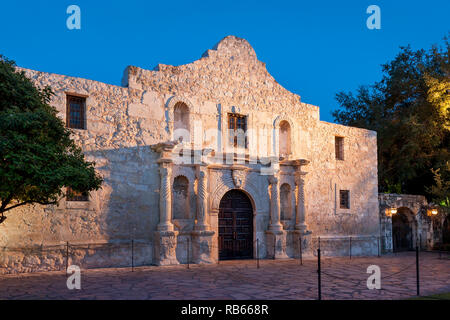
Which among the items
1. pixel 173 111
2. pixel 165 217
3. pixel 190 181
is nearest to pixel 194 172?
pixel 190 181

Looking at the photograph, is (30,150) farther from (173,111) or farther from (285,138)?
(285,138)

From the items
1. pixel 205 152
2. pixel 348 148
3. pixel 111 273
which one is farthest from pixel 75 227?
pixel 348 148

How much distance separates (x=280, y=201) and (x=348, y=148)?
4985mm

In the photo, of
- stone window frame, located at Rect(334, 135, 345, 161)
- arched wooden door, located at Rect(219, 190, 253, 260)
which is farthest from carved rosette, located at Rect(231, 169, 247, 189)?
stone window frame, located at Rect(334, 135, 345, 161)

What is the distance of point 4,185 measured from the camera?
858 centimetres

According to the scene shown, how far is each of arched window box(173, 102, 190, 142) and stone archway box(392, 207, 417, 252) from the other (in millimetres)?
13768

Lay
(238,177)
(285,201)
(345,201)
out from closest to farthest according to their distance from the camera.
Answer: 1. (238,177)
2. (285,201)
3. (345,201)

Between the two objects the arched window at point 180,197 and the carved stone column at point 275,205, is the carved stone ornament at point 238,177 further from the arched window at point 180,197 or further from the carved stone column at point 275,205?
the arched window at point 180,197

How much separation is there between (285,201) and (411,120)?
1142cm

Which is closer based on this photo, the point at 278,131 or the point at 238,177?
the point at 238,177

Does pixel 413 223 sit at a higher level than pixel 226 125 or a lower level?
lower

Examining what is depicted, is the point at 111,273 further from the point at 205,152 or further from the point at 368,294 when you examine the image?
the point at 368,294

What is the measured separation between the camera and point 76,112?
14.0m

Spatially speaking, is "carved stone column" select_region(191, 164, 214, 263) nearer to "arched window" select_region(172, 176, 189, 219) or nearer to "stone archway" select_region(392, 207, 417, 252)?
"arched window" select_region(172, 176, 189, 219)
